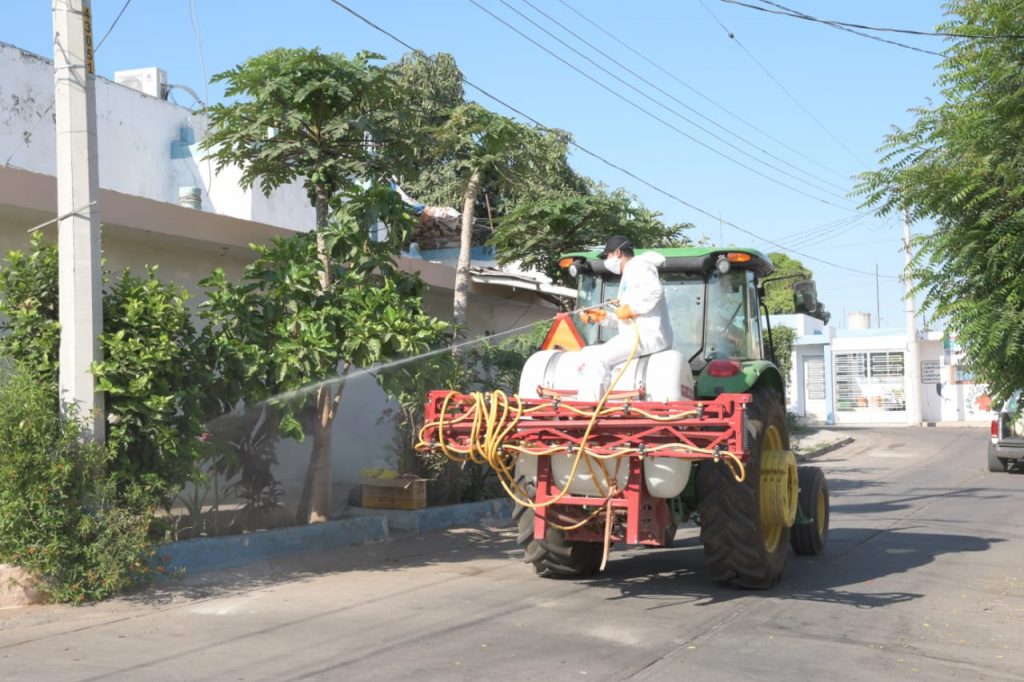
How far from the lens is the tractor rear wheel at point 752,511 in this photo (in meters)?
8.16

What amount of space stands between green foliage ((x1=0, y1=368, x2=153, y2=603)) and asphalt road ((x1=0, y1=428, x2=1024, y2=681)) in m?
0.26

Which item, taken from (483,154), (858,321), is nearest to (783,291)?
(858,321)

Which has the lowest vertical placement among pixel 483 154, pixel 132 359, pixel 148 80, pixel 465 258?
pixel 132 359

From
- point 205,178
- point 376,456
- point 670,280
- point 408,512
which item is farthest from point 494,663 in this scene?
point 205,178

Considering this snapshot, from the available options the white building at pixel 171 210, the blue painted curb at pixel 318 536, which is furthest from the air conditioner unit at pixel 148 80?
the blue painted curb at pixel 318 536

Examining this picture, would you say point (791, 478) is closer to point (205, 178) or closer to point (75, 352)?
point (75, 352)

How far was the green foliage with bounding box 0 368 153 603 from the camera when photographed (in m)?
7.61

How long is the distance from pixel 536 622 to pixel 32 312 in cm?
464

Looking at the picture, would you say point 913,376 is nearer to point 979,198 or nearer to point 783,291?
point 783,291

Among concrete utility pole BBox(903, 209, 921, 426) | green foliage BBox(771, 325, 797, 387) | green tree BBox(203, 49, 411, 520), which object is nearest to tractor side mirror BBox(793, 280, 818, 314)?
green tree BBox(203, 49, 411, 520)

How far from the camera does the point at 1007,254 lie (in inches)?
311

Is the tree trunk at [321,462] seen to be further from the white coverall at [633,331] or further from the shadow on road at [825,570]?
the white coverall at [633,331]

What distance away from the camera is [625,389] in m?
7.98

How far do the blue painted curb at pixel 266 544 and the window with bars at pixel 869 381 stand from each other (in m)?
37.9
